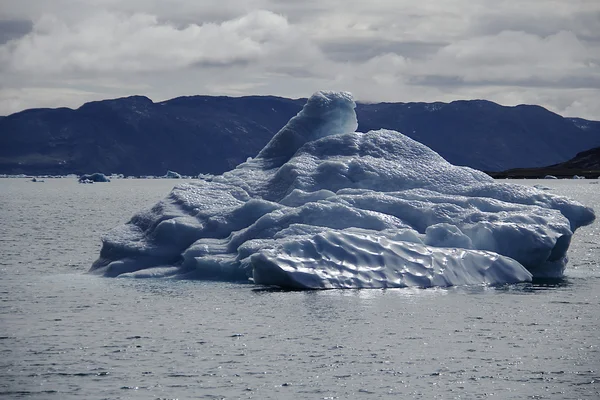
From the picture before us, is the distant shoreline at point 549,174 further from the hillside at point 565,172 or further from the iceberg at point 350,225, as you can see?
the iceberg at point 350,225

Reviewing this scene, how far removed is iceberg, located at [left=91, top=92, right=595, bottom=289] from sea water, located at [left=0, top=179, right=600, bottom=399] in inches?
33.1

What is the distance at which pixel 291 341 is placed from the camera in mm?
20391

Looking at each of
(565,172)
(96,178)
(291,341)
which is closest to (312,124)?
(291,341)

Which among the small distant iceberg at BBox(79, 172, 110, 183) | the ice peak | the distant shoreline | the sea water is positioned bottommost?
the sea water

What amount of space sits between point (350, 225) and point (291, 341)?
957 centimetres

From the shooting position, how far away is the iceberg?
27.0m

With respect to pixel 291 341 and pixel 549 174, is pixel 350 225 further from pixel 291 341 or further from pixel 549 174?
pixel 549 174

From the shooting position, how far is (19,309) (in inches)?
955

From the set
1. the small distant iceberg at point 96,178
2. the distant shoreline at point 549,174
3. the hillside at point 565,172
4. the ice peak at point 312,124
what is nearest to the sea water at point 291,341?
the ice peak at point 312,124

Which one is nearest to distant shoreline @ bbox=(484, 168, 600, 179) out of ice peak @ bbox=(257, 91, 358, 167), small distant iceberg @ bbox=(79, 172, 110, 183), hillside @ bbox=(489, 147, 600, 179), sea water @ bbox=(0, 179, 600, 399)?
hillside @ bbox=(489, 147, 600, 179)

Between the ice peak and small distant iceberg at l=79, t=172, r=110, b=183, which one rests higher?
the ice peak

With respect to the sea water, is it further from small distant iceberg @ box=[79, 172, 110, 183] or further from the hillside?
the hillside

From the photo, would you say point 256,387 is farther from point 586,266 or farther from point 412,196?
point 586,266

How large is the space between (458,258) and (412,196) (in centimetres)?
386
